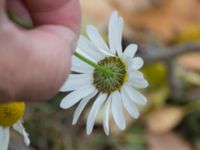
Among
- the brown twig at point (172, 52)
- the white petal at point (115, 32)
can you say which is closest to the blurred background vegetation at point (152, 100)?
the brown twig at point (172, 52)

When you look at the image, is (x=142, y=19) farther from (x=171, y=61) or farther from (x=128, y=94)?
(x=128, y=94)

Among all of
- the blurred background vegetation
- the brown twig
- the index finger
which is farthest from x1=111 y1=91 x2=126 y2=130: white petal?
the brown twig

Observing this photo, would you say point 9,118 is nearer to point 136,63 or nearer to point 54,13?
point 136,63

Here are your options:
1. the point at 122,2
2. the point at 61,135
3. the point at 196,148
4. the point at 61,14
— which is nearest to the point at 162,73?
the point at 196,148

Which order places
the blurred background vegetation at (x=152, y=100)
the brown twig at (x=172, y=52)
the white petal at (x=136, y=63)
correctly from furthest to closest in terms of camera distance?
1. the brown twig at (x=172, y=52)
2. the blurred background vegetation at (x=152, y=100)
3. the white petal at (x=136, y=63)

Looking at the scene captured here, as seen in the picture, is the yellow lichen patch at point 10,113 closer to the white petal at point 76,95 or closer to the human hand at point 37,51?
the white petal at point 76,95

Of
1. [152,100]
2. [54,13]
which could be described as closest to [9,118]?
[54,13]
